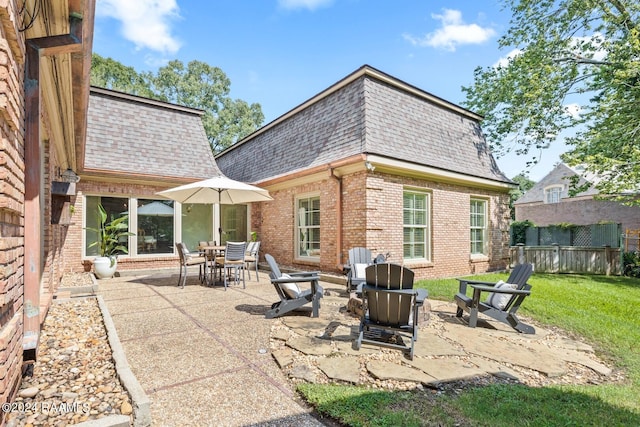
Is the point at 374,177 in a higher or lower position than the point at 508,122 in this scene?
lower

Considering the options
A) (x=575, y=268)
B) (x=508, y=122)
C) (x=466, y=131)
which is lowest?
(x=575, y=268)

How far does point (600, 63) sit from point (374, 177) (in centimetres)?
1065

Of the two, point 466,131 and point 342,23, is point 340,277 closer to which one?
point 466,131

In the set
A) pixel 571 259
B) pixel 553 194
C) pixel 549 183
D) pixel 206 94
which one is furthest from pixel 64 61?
pixel 549 183

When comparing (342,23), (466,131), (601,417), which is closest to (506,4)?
(466,131)

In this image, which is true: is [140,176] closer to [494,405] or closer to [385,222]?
[385,222]

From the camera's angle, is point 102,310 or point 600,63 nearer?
point 102,310

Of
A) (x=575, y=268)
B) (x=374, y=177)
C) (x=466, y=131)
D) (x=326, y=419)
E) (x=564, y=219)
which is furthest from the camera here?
(x=564, y=219)

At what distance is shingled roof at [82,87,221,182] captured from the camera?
364 inches

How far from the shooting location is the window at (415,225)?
27.5ft

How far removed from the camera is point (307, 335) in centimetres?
411

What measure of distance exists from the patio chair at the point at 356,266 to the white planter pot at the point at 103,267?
21.2ft

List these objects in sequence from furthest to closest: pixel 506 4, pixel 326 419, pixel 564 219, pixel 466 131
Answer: pixel 564 219, pixel 506 4, pixel 466 131, pixel 326 419

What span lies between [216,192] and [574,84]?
1401 centimetres
